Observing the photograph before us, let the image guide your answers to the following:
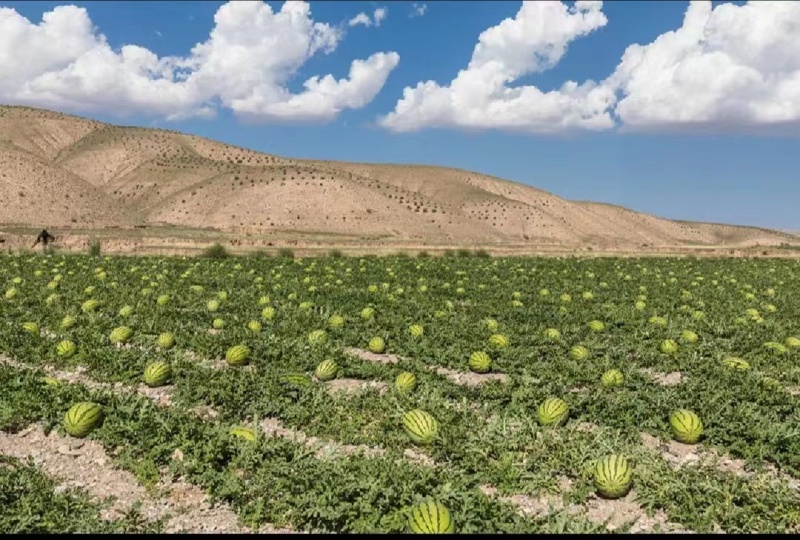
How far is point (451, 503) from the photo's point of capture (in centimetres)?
601

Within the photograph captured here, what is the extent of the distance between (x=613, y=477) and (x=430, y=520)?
7.43ft

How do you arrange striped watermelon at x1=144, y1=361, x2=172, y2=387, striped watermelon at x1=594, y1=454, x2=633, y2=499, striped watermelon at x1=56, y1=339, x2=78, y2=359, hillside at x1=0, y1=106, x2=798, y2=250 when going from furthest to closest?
1. hillside at x1=0, y1=106, x2=798, y2=250
2. striped watermelon at x1=56, y1=339, x2=78, y2=359
3. striped watermelon at x1=144, y1=361, x2=172, y2=387
4. striped watermelon at x1=594, y1=454, x2=633, y2=499

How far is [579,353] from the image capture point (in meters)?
11.9

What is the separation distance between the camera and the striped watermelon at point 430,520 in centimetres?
546

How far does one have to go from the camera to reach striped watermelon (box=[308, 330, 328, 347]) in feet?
40.8

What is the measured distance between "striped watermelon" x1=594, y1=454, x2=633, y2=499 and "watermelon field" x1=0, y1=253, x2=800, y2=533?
0.02 meters

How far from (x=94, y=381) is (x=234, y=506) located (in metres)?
5.45

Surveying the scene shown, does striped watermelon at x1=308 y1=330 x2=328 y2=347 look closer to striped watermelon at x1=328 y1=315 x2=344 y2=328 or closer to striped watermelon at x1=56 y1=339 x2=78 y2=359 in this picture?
striped watermelon at x1=328 y1=315 x2=344 y2=328

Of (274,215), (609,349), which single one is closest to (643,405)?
(609,349)

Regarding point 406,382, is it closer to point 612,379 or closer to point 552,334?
point 612,379

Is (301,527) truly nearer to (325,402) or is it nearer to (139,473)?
(139,473)

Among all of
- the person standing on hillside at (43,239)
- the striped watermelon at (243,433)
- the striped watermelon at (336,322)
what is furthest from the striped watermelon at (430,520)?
the person standing on hillside at (43,239)

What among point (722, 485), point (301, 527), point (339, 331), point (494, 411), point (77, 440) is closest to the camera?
point (301, 527)

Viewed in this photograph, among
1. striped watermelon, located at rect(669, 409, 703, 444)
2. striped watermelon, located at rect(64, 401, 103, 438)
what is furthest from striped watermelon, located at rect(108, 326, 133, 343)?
striped watermelon, located at rect(669, 409, 703, 444)
